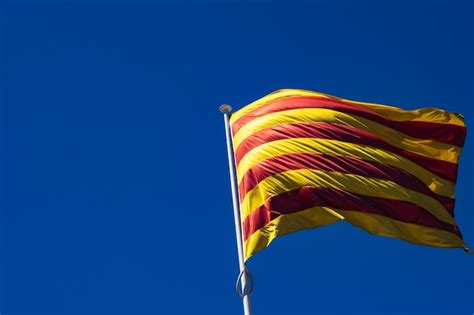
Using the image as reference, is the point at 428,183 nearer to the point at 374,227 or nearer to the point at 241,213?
the point at 374,227

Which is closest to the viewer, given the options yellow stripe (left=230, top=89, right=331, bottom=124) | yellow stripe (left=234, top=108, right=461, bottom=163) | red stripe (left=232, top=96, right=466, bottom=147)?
yellow stripe (left=234, top=108, right=461, bottom=163)

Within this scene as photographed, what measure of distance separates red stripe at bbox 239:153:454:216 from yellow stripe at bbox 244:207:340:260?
1.06 metres

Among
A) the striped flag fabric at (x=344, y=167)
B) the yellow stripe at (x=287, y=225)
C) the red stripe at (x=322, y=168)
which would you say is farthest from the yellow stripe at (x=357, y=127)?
the yellow stripe at (x=287, y=225)

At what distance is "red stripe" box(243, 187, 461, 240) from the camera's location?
14875mm

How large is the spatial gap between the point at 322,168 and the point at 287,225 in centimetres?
162

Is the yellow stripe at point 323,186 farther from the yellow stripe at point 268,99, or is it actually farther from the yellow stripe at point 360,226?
the yellow stripe at point 268,99

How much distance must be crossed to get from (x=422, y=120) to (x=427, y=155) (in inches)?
32.2

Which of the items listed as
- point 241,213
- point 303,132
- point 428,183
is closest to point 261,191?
point 241,213

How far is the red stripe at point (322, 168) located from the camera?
15633 millimetres

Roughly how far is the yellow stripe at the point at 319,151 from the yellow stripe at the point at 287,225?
1.49 m

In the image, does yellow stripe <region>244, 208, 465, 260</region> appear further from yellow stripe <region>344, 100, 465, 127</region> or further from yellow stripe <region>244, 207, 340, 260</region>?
yellow stripe <region>344, 100, 465, 127</region>

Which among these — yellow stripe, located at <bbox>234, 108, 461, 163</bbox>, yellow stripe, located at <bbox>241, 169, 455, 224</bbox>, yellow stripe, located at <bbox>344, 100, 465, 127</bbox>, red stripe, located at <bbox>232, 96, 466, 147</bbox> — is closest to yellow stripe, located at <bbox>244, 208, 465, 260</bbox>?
yellow stripe, located at <bbox>241, 169, 455, 224</bbox>

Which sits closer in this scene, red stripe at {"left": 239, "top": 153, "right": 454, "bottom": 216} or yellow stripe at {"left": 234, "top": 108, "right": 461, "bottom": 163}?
red stripe at {"left": 239, "top": 153, "right": 454, "bottom": 216}

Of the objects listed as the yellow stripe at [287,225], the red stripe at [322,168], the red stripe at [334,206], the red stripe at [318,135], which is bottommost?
the yellow stripe at [287,225]
